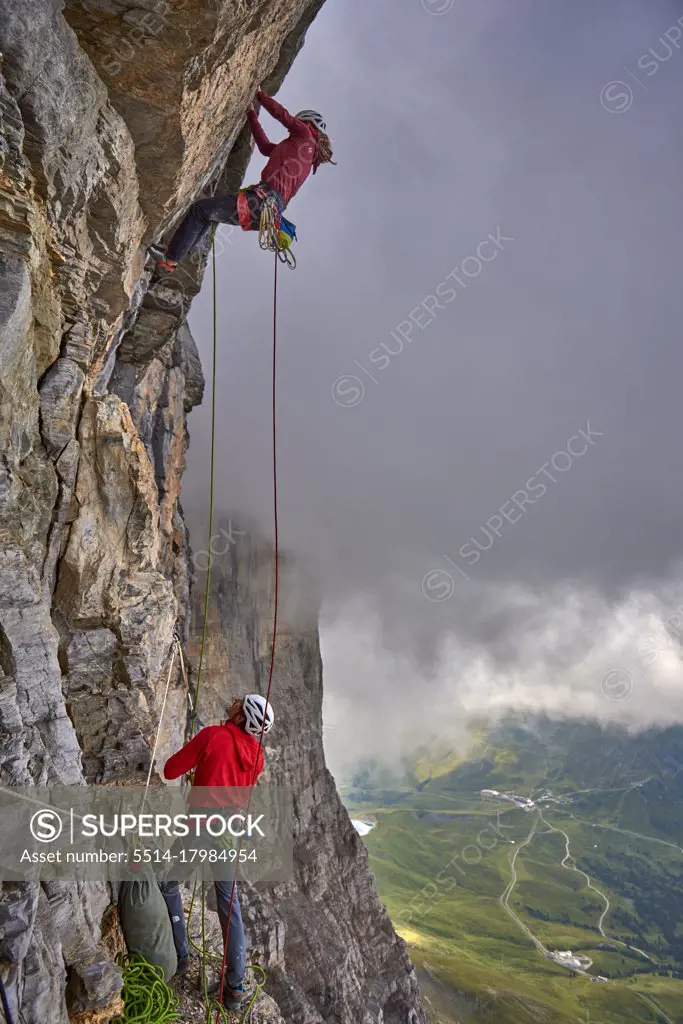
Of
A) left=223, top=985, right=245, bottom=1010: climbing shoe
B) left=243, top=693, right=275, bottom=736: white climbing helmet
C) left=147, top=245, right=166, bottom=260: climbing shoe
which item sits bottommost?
left=223, top=985, right=245, bottom=1010: climbing shoe

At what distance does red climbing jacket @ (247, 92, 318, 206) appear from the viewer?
9359 mm

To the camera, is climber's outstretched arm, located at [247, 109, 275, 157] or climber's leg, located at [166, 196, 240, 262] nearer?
climber's leg, located at [166, 196, 240, 262]

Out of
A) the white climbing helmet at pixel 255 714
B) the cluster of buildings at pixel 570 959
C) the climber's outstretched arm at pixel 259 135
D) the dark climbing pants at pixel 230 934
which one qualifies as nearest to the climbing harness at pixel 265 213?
the climber's outstretched arm at pixel 259 135

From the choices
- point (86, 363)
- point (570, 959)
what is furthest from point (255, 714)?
point (570, 959)

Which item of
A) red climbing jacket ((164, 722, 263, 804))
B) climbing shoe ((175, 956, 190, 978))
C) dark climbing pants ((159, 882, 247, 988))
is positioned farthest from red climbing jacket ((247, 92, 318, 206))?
climbing shoe ((175, 956, 190, 978))

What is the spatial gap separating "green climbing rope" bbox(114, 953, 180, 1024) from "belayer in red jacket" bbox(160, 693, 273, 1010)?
2.22 ft

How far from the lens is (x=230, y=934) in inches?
260

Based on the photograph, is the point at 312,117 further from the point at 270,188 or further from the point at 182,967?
the point at 182,967

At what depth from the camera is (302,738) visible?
49.2 metres

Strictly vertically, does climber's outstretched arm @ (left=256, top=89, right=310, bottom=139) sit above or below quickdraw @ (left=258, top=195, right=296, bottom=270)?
above

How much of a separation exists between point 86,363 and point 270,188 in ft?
14.4

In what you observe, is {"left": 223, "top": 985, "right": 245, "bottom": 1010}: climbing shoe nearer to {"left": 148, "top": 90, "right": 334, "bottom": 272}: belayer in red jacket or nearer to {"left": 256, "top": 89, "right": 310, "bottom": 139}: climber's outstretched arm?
{"left": 148, "top": 90, "right": 334, "bottom": 272}: belayer in red jacket

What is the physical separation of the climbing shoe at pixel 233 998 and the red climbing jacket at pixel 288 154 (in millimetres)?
11889

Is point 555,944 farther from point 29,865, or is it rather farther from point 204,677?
point 29,865
